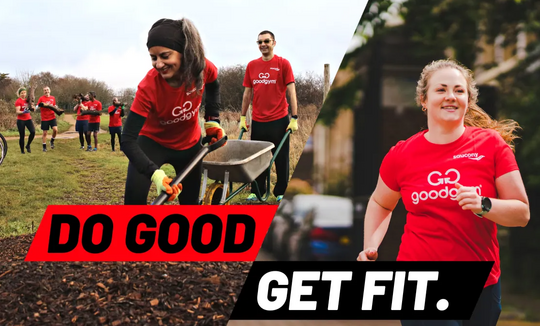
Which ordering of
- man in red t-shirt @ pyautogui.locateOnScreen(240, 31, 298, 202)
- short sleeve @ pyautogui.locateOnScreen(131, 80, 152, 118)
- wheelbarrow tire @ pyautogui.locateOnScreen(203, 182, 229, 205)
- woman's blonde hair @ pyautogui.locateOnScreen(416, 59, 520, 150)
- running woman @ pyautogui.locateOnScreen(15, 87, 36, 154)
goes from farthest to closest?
running woman @ pyautogui.locateOnScreen(15, 87, 36, 154) → man in red t-shirt @ pyautogui.locateOnScreen(240, 31, 298, 202) → wheelbarrow tire @ pyautogui.locateOnScreen(203, 182, 229, 205) → short sleeve @ pyautogui.locateOnScreen(131, 80, 152, 118) → woman's blonde hair @ pyautogui.locateOnScreen(416, 59, 520, 150)

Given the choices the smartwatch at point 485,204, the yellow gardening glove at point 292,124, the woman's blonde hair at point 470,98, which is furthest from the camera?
the yellow gardening glove at point 292,124

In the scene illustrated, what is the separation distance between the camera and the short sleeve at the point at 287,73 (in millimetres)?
5078

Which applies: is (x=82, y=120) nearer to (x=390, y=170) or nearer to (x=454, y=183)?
(x=390, y=170)

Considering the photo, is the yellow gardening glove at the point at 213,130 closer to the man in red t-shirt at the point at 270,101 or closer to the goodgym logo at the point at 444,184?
the man in red t-shirt at the point at 270,101

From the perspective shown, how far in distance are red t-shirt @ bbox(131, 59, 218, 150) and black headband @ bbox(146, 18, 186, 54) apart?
0.22m

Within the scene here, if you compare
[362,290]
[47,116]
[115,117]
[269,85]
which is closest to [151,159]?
[115,117]

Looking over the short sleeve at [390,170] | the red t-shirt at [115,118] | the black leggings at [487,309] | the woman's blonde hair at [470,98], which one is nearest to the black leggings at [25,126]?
the red t-shirt at [115,118]

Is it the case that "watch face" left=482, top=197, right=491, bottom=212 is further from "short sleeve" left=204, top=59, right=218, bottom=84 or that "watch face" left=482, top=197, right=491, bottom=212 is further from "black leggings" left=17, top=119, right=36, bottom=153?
"black leggings" left=17, top=119, right=36, bottom=153

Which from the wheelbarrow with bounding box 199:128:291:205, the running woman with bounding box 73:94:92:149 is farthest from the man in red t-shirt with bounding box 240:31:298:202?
Result: the running woman with bounding box 73:94:92:149

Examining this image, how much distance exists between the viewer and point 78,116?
486 centimetres

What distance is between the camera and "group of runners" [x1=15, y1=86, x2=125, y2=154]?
4.50m

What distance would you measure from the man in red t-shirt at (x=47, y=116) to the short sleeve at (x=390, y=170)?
434 centimetres

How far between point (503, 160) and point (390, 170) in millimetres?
365

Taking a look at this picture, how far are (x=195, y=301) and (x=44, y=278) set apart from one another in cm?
123
